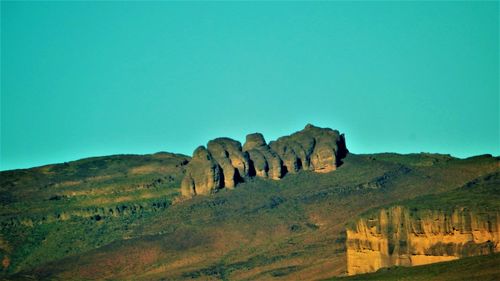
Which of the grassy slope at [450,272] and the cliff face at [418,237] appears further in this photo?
the cliff face at [418,237]

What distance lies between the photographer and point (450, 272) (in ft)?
469

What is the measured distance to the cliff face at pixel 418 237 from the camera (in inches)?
6240

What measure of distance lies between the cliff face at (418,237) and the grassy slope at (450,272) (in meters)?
7.03

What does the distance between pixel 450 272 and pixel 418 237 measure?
800 inches

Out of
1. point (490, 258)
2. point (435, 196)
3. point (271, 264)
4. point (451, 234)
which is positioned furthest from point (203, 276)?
point (490, 258)

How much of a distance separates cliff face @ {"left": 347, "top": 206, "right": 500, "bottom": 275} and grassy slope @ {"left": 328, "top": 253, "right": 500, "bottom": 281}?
703 cm

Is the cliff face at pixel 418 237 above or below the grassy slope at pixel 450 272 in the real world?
above

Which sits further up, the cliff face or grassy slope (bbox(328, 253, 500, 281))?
the cliff face

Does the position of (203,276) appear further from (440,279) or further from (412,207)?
(440,279)

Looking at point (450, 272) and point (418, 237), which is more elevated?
point (418, 237)

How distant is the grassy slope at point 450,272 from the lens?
13862 cm

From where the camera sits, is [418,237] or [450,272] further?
[418,237]

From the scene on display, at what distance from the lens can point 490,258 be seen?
475ft

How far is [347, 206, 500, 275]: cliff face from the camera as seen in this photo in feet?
520
